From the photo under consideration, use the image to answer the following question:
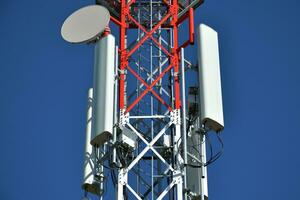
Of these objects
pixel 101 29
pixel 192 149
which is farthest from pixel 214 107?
pixel 101 29

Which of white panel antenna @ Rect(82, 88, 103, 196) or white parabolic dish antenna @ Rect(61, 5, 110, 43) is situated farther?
white parabolic dish antenna @ Rect(61, 5, 110, 43)

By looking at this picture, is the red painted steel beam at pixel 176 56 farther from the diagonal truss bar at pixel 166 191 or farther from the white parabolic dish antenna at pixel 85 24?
the diagonal truss bar at pixel 166 191

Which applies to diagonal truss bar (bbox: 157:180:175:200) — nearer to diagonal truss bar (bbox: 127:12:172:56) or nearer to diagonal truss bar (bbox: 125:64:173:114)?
diagonal truss bar (bbox: 125:64:173:114)

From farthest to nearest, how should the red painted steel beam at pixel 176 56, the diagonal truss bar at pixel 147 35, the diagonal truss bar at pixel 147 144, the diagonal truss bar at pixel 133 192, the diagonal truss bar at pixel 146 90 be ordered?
the diagonal truss bar at pixel 147 35
the red painted steel beam at pixel 176 56
the diagonal truss bar at pixel 146 90
the diagonal truss bar at pixel 147 144
the diagonal truss bar at pixel 133 192

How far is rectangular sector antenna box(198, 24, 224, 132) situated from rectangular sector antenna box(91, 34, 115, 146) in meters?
2.08

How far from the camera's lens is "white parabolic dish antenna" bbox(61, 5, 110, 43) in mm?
19281

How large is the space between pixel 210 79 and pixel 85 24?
3729 mm

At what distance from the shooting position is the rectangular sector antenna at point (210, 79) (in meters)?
17.5

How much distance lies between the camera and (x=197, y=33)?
1867cm

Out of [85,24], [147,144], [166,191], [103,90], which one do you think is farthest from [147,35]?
[166,191]

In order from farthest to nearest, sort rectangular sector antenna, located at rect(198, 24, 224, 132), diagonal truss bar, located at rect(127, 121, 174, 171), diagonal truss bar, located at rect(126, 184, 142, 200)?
1. diagonal truss bar, located at rect(127, 121, 174, 171)
2. rectangular sector antenna, located at rect(198, 24, 224, 132)
3. diagonal truss bar, located at rect(126, 184, 142, 200)

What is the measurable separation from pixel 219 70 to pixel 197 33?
43.6 inches

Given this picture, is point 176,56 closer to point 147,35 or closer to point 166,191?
point 147,35

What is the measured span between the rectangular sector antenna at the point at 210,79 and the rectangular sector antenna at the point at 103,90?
2.08 metres
